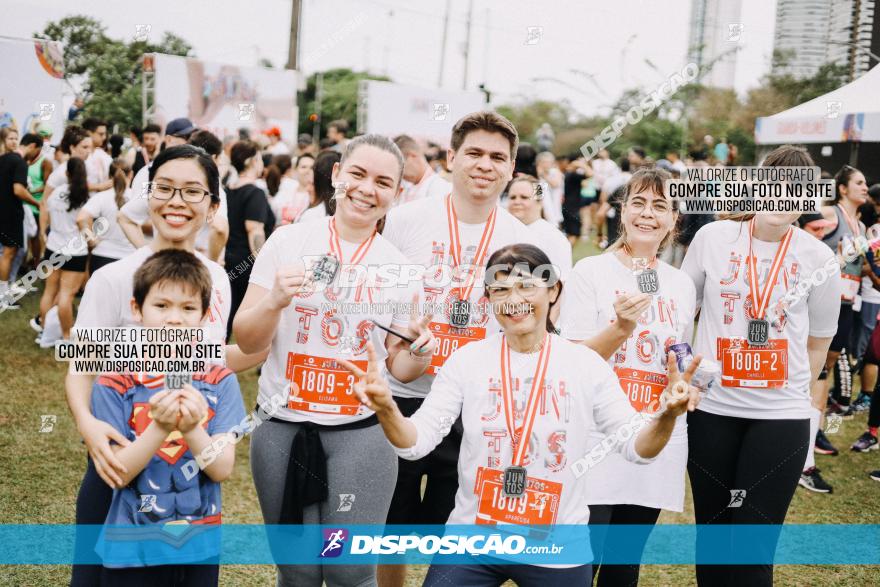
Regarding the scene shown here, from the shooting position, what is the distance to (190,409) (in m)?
2.15

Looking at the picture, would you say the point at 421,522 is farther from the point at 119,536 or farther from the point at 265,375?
the point at 119,536

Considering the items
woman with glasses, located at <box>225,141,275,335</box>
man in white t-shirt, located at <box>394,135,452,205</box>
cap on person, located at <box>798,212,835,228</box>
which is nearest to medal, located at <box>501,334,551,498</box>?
cap on person, located at <box>798,212,835,228</box>

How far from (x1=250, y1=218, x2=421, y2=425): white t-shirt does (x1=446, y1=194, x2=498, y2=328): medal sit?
0.34 meters

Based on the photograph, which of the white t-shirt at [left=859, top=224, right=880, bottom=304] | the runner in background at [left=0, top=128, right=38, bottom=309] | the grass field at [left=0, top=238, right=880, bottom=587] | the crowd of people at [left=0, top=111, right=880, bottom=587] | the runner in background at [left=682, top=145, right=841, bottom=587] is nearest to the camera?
the crowd of people at [left=0, top=111, right=880, bottom=587]

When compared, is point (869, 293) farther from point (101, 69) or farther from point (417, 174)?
point (101, 69)

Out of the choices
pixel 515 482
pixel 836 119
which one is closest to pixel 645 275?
pixel 515 482

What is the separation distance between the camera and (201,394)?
2.35m

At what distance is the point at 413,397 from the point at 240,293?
4.27 meters

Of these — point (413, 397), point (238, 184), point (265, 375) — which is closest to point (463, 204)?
point (413, 397)

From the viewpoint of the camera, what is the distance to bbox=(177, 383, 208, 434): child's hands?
2148 millimetres

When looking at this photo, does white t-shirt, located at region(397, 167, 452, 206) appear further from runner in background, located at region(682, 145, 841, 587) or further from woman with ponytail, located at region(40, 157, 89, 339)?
runner in background, located at region(682, 145, 841, 587)

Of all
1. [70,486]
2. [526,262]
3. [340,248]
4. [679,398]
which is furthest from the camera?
[70,486]

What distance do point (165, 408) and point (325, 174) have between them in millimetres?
3152

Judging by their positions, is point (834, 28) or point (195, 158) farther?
point (834, 28)
